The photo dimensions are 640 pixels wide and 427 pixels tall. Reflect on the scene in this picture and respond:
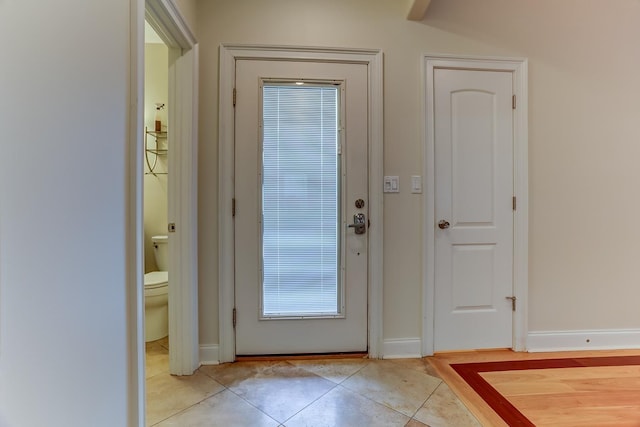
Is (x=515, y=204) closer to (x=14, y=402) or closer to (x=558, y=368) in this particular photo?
(x=558, y=368)

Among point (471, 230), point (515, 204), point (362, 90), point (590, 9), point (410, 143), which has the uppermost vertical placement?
point (590, 9)

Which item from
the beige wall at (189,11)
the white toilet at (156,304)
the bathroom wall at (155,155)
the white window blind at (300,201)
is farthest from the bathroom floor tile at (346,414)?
the beige wall at (189,11)

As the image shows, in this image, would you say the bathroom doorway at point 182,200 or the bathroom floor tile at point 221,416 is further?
the bathroom doorway at point 182,200

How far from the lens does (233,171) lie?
1858 millimetres

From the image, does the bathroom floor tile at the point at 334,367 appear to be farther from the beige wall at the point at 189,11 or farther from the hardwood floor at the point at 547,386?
the beige wall at the point at 189,11

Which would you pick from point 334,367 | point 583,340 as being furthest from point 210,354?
point 583,340

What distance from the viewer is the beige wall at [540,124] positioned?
186 centimetres

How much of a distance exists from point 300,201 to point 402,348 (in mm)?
1200

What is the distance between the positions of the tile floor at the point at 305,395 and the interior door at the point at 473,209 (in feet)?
1.59

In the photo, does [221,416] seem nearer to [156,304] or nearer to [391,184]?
[156,304]

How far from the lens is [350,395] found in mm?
1530

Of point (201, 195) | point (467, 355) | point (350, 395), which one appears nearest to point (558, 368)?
point (467, 355)

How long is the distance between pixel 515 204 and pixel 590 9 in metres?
1.49

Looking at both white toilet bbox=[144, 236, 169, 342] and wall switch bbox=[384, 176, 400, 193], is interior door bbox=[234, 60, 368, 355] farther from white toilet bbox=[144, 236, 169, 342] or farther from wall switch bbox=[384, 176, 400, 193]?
white toilet bbox=[144, 236, 169, 342]
